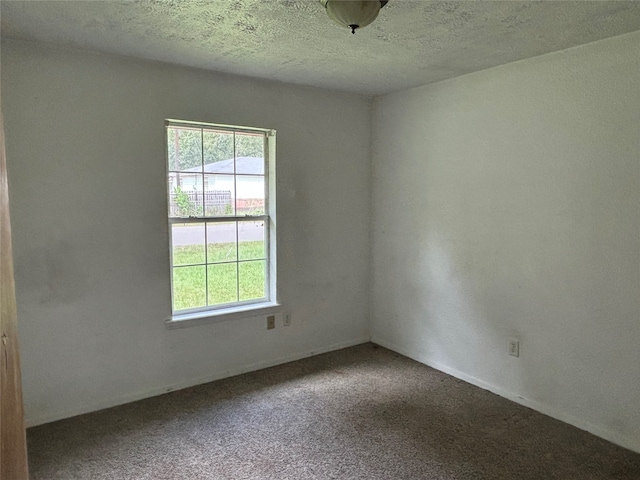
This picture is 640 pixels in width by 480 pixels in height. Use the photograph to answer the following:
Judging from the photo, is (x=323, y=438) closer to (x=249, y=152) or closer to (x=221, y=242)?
(x=221, y=242)

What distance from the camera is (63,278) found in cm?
270

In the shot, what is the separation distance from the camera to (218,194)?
3.28m

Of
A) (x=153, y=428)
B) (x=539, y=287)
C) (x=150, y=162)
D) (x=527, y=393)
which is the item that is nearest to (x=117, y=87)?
(x=150, y=162)

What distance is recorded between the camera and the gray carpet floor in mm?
2244

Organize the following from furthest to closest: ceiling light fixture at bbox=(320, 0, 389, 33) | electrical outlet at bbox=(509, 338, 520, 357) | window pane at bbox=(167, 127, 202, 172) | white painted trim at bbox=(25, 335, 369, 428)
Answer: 1. window pane at bbox=(167, 127, 202, 172)
2. electrical outlet at bbox=(509, 338, 520, 357)
3. white painted trim at bbox=(25, 335, 369, 428)
4. ceiling light fixture at bbox=(320, 0, 389, 33)

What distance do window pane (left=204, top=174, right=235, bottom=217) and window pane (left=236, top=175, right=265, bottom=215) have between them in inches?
2.3

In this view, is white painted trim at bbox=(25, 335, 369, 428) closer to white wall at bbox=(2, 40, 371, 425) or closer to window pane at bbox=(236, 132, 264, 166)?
white wall at bbox=(2, 40, 371, 425)

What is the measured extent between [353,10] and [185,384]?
264 centimetres

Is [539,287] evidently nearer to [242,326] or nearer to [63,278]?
[242,326]

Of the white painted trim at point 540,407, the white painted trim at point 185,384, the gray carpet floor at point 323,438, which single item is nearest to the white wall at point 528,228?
the white painted trim at point 540,407

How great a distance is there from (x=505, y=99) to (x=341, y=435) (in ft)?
7.72

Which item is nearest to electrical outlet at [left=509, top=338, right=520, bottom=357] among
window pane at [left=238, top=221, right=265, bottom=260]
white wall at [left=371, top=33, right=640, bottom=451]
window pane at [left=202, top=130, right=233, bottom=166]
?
white wall at [left=371, top=33, right=640, bottom=451]

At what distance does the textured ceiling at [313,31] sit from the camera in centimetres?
201

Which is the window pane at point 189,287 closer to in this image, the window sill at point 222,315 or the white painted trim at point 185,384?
the window sill at point 222,315
